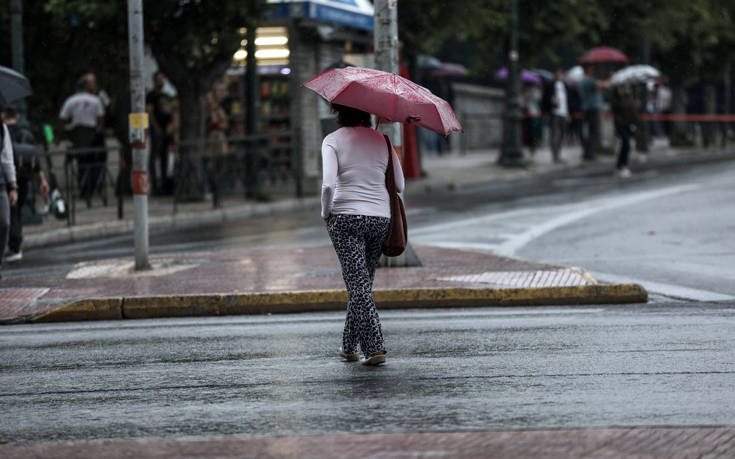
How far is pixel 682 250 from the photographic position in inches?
532

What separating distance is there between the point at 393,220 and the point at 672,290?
13.4 feet

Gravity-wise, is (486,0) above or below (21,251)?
above

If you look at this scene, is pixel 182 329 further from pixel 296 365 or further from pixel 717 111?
pixel 717 111

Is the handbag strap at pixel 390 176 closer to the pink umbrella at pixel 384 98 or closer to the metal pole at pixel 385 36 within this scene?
the pink umbrella at pixel 384 98

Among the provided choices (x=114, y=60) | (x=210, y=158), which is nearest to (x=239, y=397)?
(x=210, y=158)

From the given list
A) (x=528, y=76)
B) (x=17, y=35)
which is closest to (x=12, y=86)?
(x=17, y=35)

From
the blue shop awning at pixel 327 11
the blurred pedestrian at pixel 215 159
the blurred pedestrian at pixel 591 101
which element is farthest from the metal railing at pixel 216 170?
the blurred pedestrian at pixel 591 101

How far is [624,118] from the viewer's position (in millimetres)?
24719

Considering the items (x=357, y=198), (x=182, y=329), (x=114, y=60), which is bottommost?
(x=182, y=329)

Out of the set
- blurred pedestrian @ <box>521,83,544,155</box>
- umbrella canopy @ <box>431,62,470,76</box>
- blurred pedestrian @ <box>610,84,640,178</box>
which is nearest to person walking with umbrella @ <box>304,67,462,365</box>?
blurred pedestrian @ <box>610,84,640,178</box>

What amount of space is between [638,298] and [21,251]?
28.2ft

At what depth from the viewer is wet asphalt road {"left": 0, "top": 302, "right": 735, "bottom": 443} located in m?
5.93

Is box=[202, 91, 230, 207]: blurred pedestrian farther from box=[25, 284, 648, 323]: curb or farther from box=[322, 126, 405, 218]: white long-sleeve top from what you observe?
box=[322, 126, 405, 218]: white long-sleeve top

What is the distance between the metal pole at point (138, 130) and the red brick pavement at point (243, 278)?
35cm
